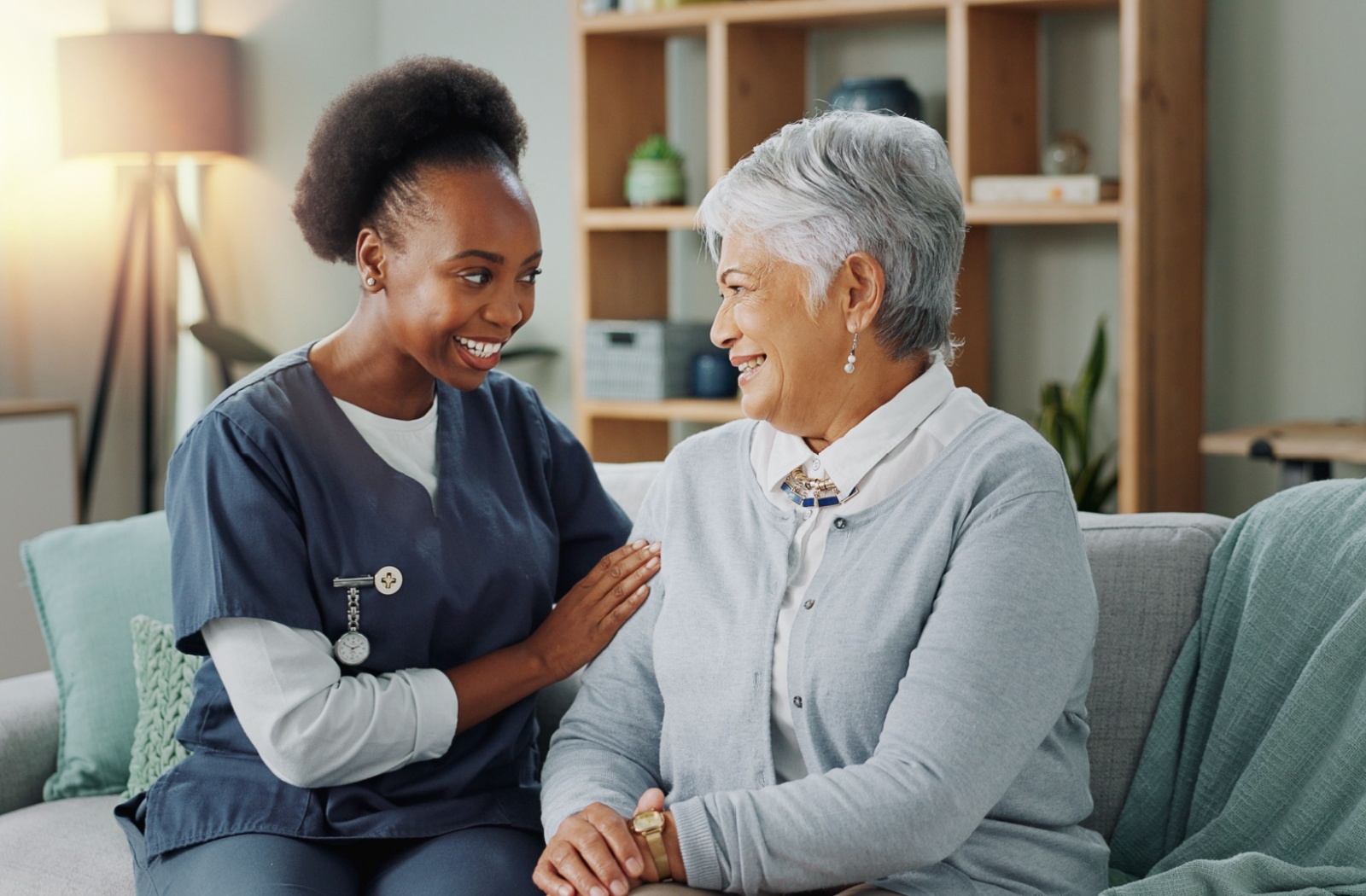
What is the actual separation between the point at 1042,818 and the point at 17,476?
292 cm

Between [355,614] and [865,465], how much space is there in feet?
1.87

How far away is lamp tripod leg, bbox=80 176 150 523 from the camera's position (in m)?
3.88

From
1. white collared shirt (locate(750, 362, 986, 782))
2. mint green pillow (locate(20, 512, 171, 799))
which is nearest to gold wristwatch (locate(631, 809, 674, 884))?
white collared shirt (locate(750, 362, 986, 782))

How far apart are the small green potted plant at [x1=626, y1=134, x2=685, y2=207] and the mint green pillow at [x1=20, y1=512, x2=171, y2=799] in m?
1.86

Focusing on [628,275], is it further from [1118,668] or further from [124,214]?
[1118,668]

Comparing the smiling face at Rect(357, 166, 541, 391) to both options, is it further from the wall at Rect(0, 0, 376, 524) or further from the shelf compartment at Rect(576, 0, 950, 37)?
the wall at Rect(0, 0, 376, 524)

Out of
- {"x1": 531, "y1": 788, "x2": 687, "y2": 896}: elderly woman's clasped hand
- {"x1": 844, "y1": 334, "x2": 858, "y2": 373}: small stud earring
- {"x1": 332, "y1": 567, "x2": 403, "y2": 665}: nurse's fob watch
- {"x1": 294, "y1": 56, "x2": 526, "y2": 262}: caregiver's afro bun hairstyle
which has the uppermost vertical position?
{"x1": 294, "y1": 56, "x2": 526, "y2": 262}: caregiver's afro bun hairstyle

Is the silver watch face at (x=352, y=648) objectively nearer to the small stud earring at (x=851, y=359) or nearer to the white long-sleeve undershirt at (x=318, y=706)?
the white long-sleeve undershirt at (x=318, y=706)

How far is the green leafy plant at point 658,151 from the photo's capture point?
372 centimetres

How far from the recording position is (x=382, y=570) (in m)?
1.56

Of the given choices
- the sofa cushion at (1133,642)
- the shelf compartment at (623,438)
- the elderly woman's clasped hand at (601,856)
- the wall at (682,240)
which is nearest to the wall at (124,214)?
the wall at (682,240)

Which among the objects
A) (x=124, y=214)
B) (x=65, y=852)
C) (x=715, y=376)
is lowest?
(x=65, y=852)

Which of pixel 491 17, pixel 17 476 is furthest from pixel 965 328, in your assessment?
pixel 17 476

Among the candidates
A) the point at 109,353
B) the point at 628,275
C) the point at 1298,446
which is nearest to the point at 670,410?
the point at 628,275
